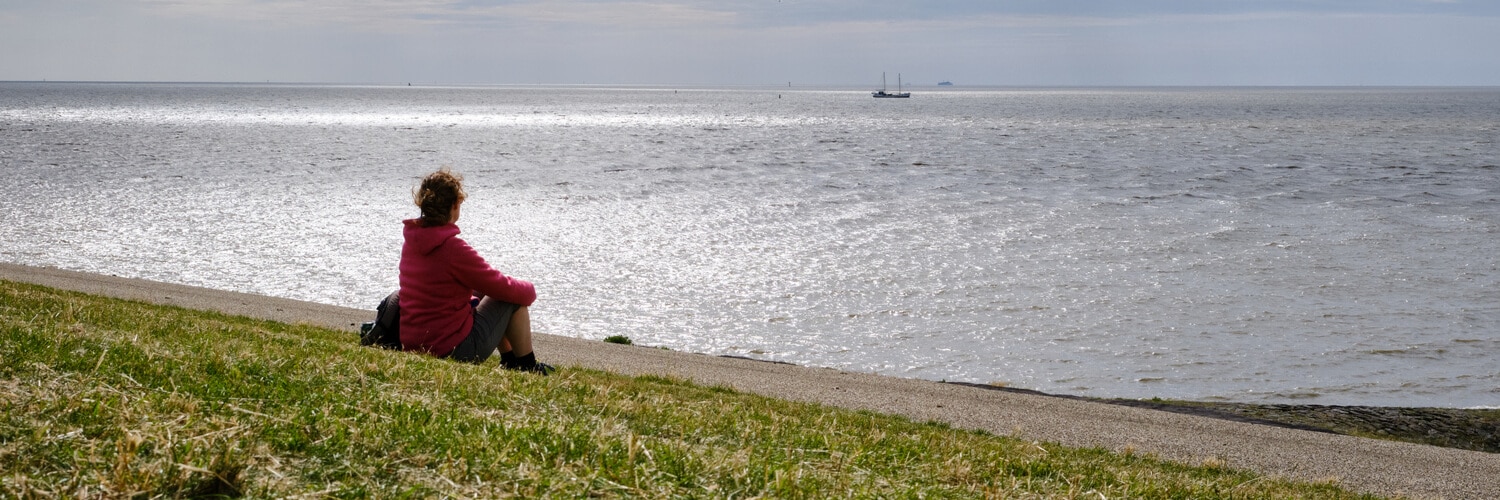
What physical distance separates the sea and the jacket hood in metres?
9.45

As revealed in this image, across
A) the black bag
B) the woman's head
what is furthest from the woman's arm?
the black bag

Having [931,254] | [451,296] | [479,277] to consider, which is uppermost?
[479,277]

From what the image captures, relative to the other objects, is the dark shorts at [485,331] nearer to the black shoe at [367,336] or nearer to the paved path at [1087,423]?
the black shoe at [367,336]

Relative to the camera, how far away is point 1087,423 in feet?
37.6

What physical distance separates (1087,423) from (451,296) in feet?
21.1

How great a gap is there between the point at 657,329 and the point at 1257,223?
20.5m

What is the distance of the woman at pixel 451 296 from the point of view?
8.01 m

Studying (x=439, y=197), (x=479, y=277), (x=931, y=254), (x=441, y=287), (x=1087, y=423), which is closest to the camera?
(x=439, y=197)

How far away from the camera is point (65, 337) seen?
236 inches

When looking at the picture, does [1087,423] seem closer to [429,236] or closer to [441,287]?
Result: [441,287]

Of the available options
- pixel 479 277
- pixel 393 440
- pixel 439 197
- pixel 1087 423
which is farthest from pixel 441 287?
pixel 1087 423

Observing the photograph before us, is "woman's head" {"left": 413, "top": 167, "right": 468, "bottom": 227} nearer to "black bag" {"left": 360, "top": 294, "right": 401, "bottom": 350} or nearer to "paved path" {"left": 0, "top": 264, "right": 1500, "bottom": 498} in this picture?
"black bag" {"left": 360, "top": 294, "right": 401, "bottom": 350}

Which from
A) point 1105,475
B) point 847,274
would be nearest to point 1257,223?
point 847,274

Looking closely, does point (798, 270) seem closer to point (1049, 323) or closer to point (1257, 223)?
point (1049, 323)
